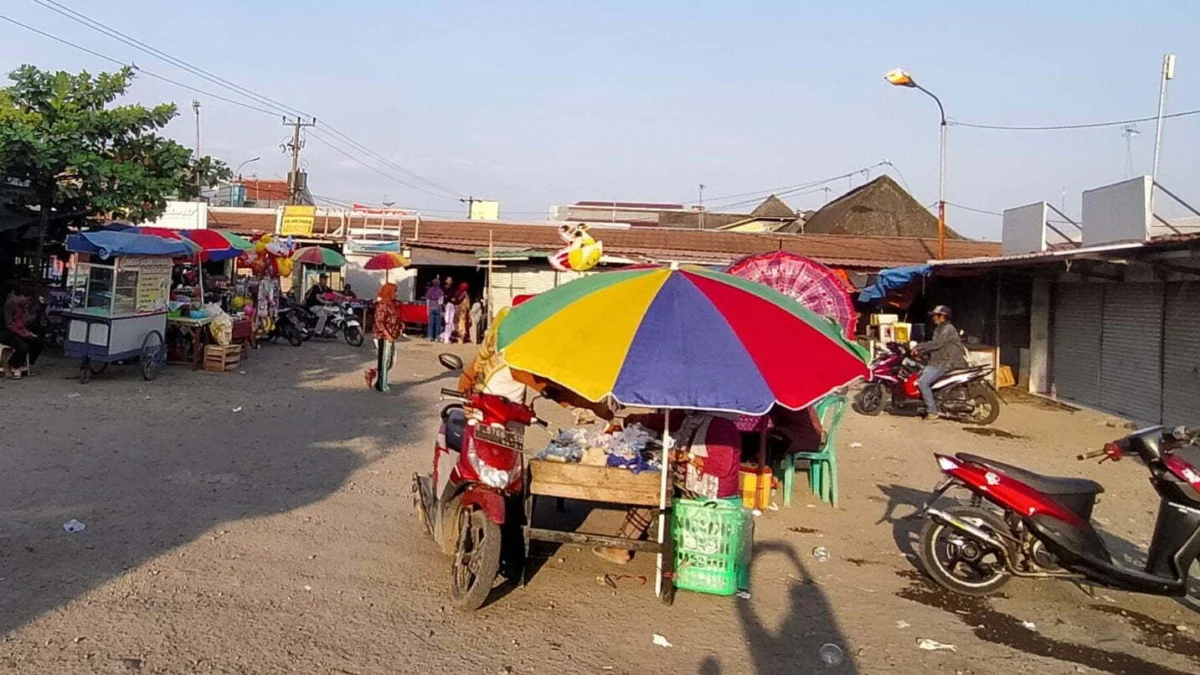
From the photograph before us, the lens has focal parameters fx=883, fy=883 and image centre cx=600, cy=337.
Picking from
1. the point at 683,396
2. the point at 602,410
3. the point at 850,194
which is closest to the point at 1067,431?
the point at 602,410

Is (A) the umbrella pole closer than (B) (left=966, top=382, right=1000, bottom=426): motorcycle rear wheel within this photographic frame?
Yes

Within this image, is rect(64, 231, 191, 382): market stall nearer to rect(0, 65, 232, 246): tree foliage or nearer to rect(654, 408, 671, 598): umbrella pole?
rect(0, 65, 232, 246): tree foliage

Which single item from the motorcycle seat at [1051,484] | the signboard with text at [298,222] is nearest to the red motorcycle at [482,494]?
the motorcycle seat at [1051,484]

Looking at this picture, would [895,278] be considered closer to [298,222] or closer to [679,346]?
[679,346]

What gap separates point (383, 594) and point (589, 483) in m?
1.31

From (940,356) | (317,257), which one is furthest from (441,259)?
(940,356)

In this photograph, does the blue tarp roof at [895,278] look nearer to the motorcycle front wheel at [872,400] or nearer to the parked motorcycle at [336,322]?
the motorcycle front wheel at [872,400]

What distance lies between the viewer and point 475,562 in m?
4.76

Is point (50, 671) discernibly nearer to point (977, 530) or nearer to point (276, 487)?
point (276, 487)

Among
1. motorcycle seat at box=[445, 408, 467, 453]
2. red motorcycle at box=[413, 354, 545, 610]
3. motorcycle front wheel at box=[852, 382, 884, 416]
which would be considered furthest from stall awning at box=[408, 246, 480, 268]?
red motorcycle at box=[413, 354, 545, 610]

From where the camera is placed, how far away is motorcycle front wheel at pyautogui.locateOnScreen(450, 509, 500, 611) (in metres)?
4.71

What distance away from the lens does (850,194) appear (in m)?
35.8

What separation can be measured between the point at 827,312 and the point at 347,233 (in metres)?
20.3

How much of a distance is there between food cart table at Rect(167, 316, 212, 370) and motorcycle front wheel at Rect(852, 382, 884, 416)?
34.9ft
